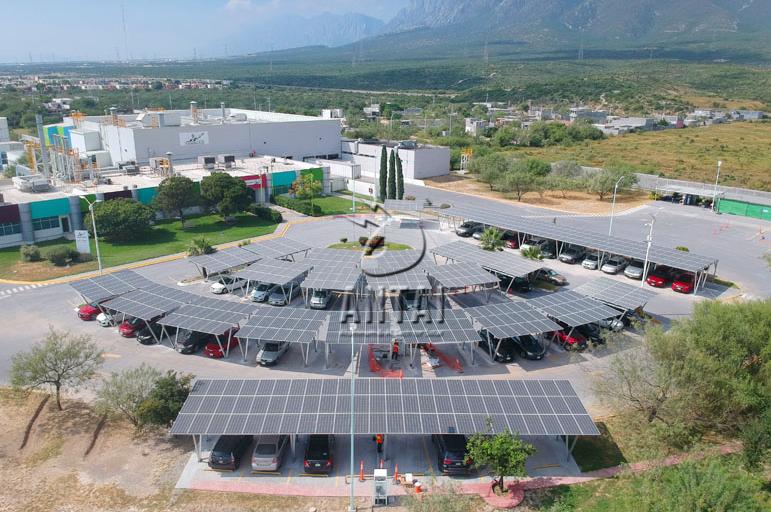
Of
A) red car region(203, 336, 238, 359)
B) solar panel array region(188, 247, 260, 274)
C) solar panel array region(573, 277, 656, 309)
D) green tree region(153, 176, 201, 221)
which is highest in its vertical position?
green tree region(153, 176, 201, 221)

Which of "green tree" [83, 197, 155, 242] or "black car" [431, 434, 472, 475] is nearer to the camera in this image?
"black car" [431, 434, 472, 475]

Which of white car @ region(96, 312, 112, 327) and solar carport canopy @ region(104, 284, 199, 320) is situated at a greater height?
solar carport canopy @ region(104, 284, 199, 320)

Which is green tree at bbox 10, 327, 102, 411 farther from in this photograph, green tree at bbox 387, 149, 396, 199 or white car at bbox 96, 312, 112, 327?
green tree at bbox 387, 149, 396, 199

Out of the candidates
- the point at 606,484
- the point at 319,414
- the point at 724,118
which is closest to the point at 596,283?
the point at 606,484

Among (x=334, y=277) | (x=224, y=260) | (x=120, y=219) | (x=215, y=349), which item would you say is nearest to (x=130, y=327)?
(x=215, y=349)

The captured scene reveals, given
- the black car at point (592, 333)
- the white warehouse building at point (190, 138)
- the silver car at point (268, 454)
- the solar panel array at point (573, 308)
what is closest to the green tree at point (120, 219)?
the white warehouse building at point (190, 138)

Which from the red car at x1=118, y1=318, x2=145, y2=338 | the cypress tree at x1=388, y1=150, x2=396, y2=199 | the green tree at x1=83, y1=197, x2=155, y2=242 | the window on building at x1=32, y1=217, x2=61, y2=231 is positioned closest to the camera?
the red car at x1=118, y1=318, x2=145, y2=338

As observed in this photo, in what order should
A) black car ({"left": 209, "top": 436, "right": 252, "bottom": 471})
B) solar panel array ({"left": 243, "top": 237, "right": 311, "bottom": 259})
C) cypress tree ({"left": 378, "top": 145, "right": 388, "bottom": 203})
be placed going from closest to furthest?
black car ({"left": 209, "top": 436, "right": 252, "bottom": 471}) → solar panel array ({"left": 243, "top": 237, "right": 311, "bottom": 259}) → cypress tree ({"left": 378, "top": 145, "right": 388, "bottom": 203})

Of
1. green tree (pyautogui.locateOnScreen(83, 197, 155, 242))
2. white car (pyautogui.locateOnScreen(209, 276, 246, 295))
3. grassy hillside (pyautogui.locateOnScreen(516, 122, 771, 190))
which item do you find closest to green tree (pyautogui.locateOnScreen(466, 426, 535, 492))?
white car (pyautogui.locateOnScreen(209, 276, 246, 295))

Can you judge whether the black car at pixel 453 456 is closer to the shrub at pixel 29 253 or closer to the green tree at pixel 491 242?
the green tree at pixel 491 242
